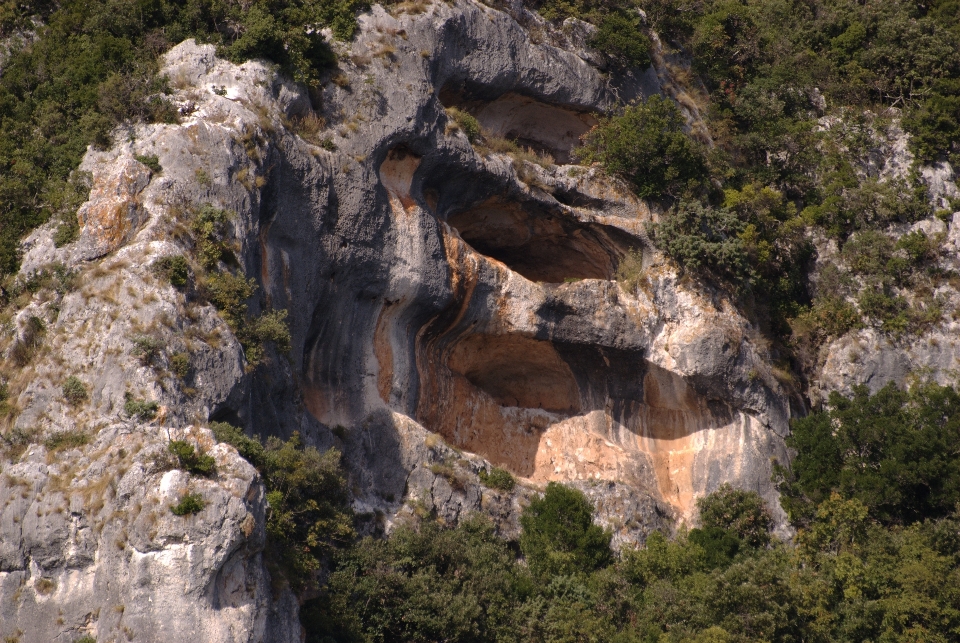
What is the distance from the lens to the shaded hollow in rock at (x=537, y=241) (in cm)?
3572

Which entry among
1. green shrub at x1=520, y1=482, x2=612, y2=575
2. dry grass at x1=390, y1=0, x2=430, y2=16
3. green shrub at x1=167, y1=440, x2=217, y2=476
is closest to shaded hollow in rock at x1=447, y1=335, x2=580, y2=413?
green shrub at x1=520, y1=482, x2=612, y2=575

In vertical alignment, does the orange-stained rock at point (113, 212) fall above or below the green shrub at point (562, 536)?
above

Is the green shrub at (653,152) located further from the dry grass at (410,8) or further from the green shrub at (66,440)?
the green shrub at (66,440)

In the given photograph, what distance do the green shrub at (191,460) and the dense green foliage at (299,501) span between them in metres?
1.13

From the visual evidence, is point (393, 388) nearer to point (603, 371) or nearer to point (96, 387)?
point (603, 371)

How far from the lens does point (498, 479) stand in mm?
31828

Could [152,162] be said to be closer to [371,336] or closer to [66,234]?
[66,234]

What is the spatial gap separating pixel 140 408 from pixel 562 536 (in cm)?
1306

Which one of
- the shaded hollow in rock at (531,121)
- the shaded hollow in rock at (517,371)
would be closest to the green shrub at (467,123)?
the shaded hollow in rock at (531,121)

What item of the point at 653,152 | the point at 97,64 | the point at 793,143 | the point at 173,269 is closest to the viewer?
the point at 173,269

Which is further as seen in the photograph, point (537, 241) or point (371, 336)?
point (537, 241)

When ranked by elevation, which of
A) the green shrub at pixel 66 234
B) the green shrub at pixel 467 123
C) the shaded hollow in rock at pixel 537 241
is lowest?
the green shrub at pixel 66 234

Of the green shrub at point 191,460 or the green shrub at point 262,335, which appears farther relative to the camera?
the green shrub at point 262,335

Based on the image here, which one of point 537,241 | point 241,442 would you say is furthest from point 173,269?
point 537,241
